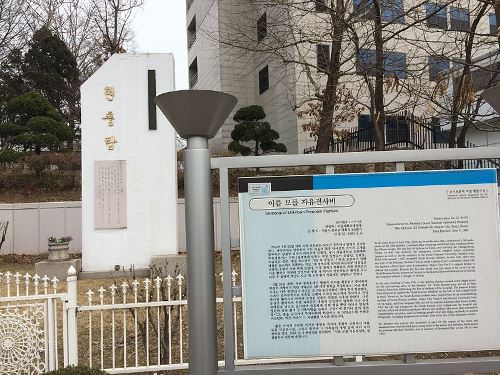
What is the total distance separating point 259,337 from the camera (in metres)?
2.36

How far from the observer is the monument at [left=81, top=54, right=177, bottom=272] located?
8.90 meters

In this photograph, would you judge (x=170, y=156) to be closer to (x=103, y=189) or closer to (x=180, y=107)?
(x=103, y=189)

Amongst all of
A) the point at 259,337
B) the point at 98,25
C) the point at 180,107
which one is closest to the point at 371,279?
the point at 259,337

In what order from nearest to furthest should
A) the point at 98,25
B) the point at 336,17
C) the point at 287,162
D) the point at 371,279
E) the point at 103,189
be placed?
1. the point at 371,279
2. the point at 287,162
3. the point at 336,17
4. the point at 103,189
5. the point at 98,25

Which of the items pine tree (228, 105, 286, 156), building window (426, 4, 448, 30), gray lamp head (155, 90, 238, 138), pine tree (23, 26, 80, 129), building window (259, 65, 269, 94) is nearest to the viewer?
A: gray lamp head (155, 90, 238, 138)

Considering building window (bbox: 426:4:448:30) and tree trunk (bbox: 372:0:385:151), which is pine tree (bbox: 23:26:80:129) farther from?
tree trunk (bbox: 372:0:385:151)

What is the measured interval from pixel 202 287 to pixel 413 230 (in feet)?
3.80

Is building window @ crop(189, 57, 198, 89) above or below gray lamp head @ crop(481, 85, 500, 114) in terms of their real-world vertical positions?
above

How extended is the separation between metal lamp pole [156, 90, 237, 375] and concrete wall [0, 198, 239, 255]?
32.0 ft

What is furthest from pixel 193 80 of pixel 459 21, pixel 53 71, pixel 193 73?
pixel 459 21

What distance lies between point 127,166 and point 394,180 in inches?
286

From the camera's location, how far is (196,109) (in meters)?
2.37

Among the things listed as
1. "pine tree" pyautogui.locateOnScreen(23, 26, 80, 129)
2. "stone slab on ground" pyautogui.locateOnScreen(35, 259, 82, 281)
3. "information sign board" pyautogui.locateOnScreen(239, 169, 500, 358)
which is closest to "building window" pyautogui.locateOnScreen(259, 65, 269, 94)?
"pine tree" pyautogui.locateOnScreen(23, 26, 80, 129)

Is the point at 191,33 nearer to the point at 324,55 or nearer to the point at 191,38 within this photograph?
the point at 191,38
